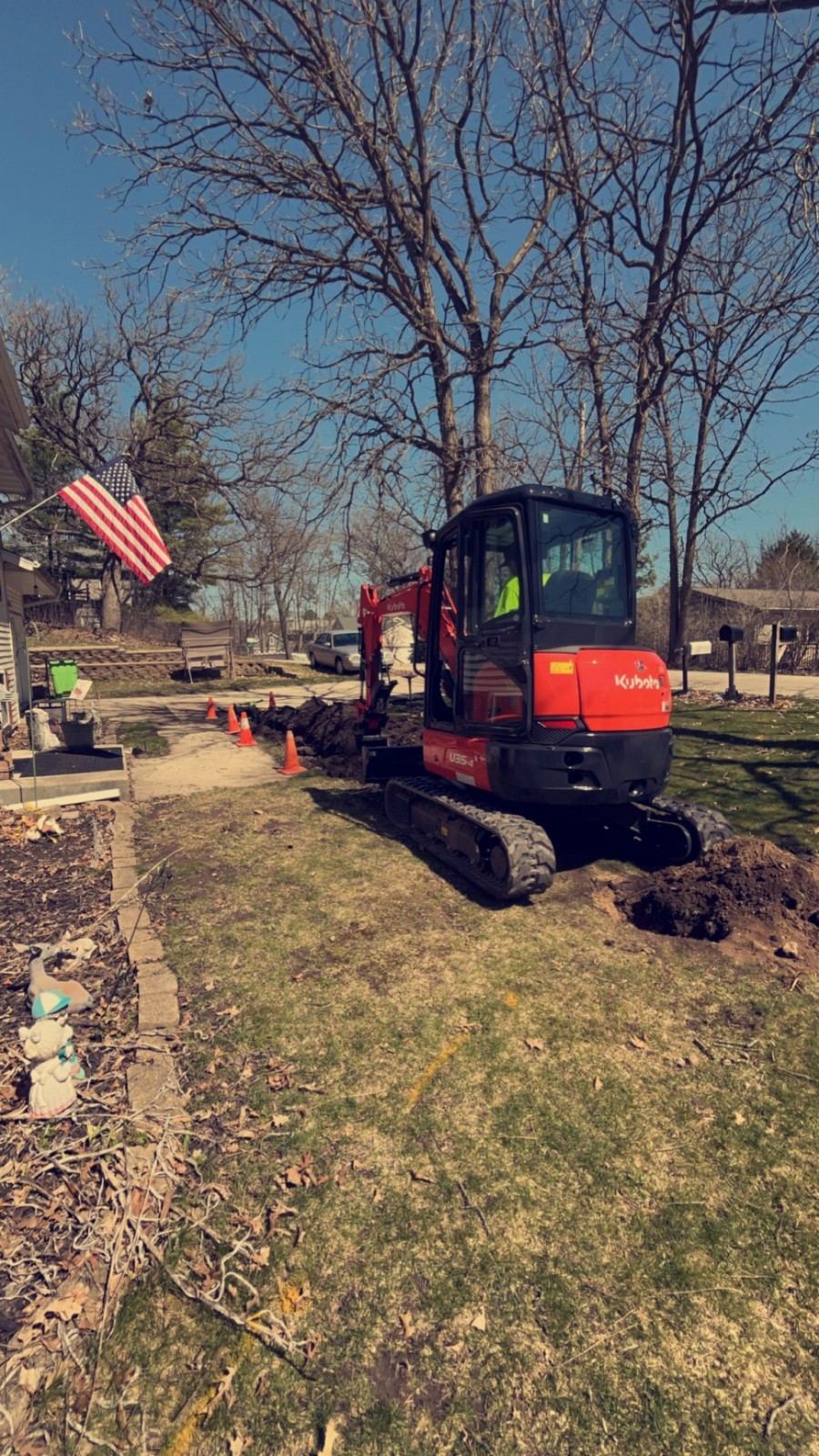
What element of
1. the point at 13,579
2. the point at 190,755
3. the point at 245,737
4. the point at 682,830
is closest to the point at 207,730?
the point at 245,737

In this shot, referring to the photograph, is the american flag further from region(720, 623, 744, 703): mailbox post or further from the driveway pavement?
the driveway pavement

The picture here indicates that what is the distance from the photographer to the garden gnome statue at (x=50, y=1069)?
127 inches

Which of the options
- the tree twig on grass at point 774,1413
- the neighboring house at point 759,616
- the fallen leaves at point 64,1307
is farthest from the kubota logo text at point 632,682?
the neighboring house at point 759,616

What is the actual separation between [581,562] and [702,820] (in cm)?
239

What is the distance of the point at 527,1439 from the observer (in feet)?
6.67

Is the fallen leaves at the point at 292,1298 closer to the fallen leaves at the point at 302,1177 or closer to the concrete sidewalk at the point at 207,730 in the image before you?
the fallen leaves at the point at 302,1177

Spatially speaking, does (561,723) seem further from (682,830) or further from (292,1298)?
(292,1298)

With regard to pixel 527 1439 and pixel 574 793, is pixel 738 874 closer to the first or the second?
pixel 574 793

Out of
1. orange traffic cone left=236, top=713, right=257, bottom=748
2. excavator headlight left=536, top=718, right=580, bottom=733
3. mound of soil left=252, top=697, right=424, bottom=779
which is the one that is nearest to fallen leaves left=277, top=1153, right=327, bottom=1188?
excavator headlight left=536, top=718, right=580, bottom=733

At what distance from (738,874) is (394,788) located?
366 cm

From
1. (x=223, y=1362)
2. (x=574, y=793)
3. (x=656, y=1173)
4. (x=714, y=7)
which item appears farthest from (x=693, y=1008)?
(x=714, y=7)

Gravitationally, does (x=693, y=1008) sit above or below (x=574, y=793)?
below

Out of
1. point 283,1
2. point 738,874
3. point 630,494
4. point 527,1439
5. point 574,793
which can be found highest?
point 283,1

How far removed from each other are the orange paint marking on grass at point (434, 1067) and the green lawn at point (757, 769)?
4.42m
